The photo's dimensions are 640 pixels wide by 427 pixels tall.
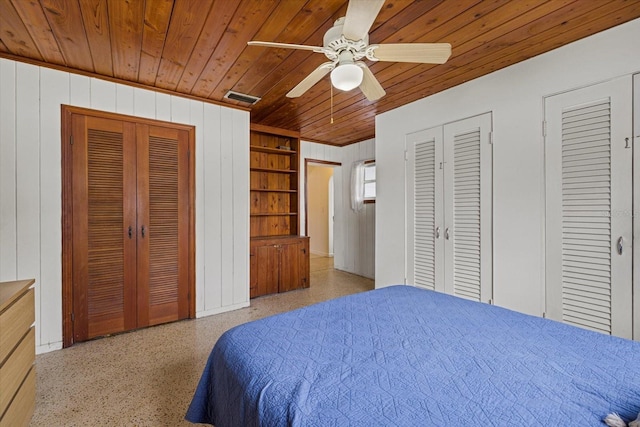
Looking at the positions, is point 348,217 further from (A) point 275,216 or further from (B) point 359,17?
(B) point 359,17

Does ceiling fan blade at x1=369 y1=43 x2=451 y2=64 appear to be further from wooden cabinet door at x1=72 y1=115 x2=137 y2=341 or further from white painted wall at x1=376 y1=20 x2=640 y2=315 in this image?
wooden cabinet door at x1=72 y1=115 x2=137 y2=341

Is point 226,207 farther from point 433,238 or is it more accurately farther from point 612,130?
point 612,130

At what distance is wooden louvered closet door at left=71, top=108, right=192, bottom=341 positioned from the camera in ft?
8.41

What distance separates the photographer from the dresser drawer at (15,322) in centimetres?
127

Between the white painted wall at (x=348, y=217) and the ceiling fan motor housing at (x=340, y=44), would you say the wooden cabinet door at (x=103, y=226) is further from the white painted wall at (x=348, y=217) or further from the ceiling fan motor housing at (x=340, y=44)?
the white painted wall at (x=348, y=217)

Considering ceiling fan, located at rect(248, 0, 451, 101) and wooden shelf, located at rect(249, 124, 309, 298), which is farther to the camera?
wooden shelf, located at rect(249, 124, 309, 298)

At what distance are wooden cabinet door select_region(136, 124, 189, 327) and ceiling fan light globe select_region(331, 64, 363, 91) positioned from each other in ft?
7.21

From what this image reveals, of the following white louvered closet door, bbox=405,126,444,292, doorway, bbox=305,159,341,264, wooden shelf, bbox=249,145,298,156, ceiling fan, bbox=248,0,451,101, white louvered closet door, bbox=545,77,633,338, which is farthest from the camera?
doorway, bbox=305,159,341,264

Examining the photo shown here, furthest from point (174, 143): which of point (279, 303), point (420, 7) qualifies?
point (420, 7)

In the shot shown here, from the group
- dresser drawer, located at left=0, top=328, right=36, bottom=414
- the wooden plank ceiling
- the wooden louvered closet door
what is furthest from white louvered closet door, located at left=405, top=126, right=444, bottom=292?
dresser drawer, located at left=0, top=328, right=36, bottom=414

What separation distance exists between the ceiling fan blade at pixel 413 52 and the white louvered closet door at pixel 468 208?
52.0 inches

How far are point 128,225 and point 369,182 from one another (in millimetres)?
3655

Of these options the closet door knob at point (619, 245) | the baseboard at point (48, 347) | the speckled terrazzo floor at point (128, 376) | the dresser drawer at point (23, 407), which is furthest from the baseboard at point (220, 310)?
the closet door knob at point (619, 245)

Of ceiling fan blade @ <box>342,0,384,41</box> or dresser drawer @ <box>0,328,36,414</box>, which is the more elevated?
ceiling fan blade @ <box>342,0,384,41</box>
